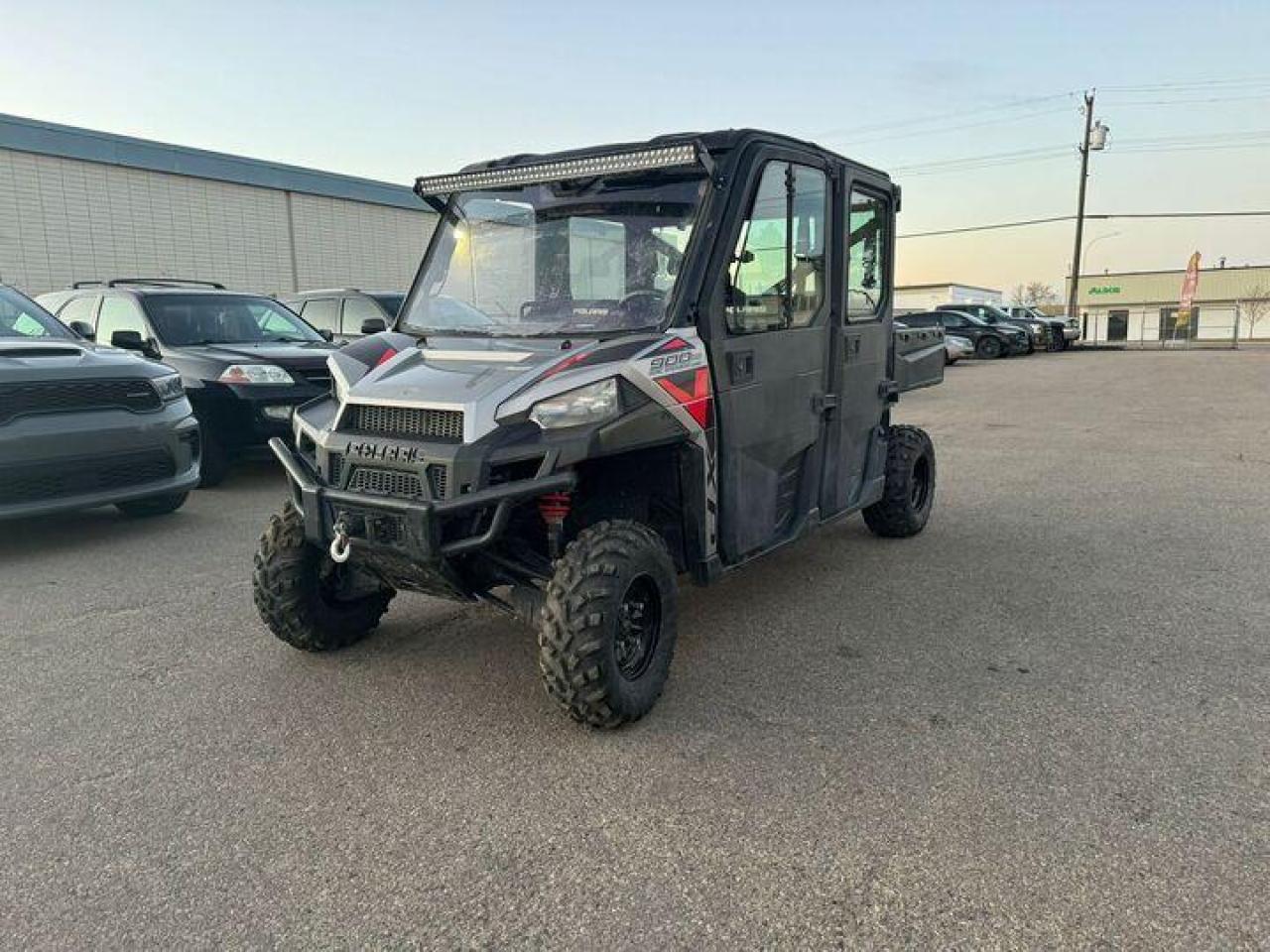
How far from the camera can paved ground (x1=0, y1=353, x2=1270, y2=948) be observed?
233cm

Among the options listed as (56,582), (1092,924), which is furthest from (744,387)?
(56,582)

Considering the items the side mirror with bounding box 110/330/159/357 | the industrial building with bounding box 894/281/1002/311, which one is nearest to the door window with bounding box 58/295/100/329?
the side mirror with bounding box 110/330/159/357

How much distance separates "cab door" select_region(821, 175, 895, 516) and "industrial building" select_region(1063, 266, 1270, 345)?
60.1 metres

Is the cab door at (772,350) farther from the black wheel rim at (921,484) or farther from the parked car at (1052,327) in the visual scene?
the parked car at (1052,327)

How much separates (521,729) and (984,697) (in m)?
1.85

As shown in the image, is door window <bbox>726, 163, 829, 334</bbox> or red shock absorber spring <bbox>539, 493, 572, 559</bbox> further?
door window <bbox>726, 163, 829, 334</bbox>

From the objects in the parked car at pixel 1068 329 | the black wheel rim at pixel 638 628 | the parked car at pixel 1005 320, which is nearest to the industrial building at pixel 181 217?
the parked car at pixel 1005 320

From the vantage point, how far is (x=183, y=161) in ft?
65.0

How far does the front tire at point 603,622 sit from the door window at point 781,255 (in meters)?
1.13

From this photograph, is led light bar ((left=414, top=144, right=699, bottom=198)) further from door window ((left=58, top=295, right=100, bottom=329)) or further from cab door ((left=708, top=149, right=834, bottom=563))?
door window ((left=58, top=295, right=100, bottom=329))

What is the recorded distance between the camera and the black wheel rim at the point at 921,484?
A: 242 inches

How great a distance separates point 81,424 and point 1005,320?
28819 mm

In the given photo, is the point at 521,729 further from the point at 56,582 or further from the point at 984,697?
the point at 56,582

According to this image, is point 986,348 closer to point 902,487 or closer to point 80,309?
A: point 902,487
